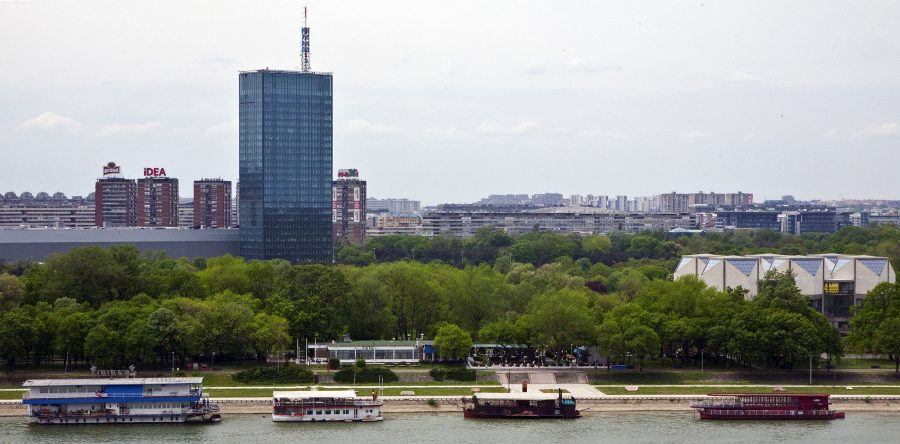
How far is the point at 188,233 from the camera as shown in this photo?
15488cm

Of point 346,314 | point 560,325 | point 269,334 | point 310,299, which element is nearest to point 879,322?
point 560,325

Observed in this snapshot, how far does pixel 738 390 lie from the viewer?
75.2 meters

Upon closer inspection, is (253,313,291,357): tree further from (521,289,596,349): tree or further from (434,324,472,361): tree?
(521,289,596,349): tree

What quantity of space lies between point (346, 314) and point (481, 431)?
26.2 metres

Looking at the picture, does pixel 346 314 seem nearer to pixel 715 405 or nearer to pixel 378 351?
pixel 378 351

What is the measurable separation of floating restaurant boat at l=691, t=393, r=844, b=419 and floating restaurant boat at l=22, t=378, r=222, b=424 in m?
25.6

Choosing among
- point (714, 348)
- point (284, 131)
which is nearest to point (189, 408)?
point (714, 348)

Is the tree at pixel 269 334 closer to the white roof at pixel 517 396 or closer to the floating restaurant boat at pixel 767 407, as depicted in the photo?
the white roof at pixel 517 396

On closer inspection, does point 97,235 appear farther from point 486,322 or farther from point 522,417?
point 522,417

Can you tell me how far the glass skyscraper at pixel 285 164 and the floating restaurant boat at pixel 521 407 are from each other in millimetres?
80666

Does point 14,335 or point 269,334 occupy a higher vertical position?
point 14,335

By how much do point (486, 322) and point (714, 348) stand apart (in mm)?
15805

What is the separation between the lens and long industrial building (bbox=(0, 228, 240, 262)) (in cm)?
14788

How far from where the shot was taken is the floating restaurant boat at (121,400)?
2667 inches
